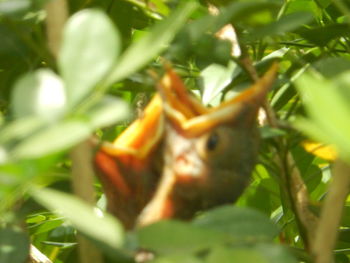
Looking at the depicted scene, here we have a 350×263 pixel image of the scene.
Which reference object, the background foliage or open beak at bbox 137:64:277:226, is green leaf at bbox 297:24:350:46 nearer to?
the background foliage

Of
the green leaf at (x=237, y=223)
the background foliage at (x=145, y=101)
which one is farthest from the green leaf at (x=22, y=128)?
the green leaf at (x=237, y=223)

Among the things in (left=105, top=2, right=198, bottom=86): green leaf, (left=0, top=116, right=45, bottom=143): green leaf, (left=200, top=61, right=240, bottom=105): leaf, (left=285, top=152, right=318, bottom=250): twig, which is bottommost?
(left=285, top=152, right=318, bottom=250): twig

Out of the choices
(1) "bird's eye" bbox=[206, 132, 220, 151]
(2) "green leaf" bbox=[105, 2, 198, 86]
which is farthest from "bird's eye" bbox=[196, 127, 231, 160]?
(2) "green leaf" bbox=[105, 2, 198, 86]

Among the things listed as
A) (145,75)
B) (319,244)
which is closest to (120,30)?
(145,75)

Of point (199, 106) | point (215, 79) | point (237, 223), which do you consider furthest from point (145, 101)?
point (237, 223)

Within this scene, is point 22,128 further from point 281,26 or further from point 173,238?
point 281,26

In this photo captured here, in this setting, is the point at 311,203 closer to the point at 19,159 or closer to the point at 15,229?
the point at 15,229
